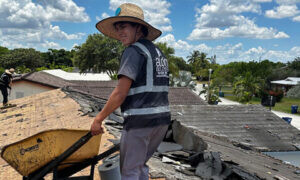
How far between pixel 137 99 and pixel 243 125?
1073 centimetres

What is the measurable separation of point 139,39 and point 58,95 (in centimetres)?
985

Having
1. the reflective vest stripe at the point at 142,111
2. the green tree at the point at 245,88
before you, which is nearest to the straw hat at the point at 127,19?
the reflective vest stripe at the point at 142,111

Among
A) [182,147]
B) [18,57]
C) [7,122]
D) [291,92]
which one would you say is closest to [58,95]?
[7,122]

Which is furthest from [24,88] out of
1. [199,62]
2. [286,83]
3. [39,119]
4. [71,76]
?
[199,62]

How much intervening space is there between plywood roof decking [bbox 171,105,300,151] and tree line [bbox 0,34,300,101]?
19015 millimetres

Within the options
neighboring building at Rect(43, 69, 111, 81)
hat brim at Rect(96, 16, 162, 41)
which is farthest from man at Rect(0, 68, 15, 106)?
neighboring building at Rect(43, 69, 111, 81)

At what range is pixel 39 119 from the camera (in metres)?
7.86

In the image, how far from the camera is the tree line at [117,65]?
3481cm

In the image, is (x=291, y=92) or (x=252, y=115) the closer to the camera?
(x=252, y=115)

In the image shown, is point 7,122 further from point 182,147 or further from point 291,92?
point 291,92

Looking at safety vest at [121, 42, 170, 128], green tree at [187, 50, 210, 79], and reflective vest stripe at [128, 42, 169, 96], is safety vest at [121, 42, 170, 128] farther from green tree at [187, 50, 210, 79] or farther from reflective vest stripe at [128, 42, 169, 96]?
green tree at [187, 50, 210, 79]

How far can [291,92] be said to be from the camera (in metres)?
40.3

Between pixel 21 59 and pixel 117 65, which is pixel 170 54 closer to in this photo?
pixel 117 65

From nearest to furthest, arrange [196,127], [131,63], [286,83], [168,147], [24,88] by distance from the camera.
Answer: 1. [131,63]
2. [168,147]
3. [196,127]
4. [24,88]
5. [286,83]
